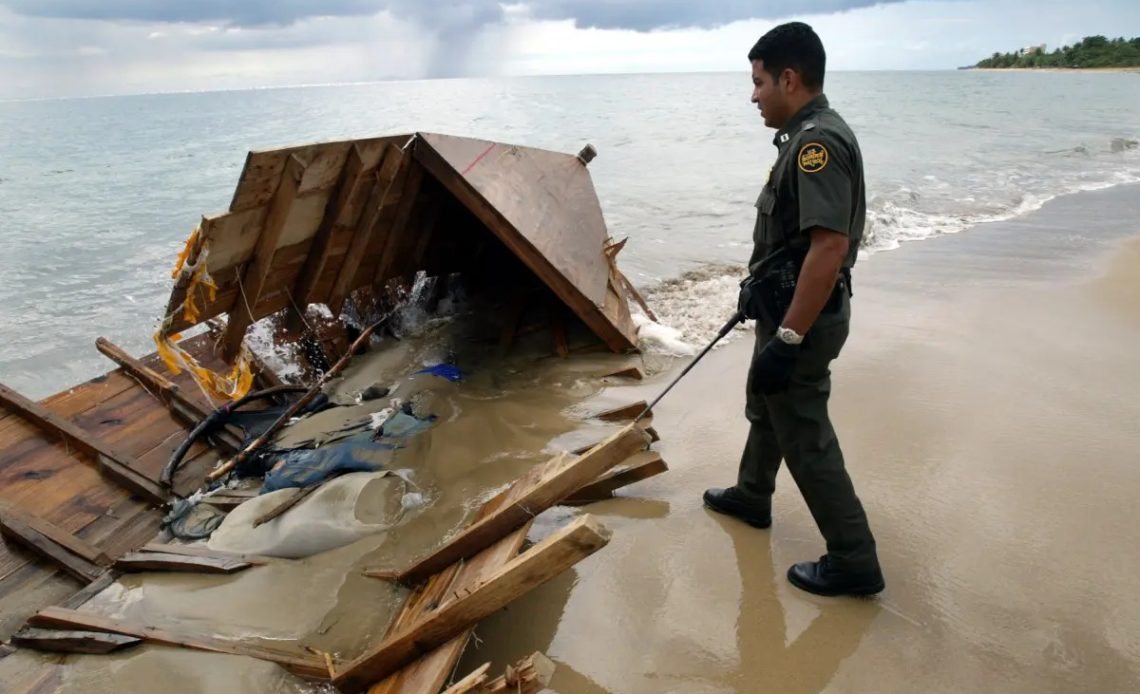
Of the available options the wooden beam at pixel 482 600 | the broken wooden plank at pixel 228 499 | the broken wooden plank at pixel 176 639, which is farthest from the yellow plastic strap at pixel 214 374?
the wooden beam at pixel 482 600

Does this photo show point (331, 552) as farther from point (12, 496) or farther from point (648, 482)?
point (12, 496)

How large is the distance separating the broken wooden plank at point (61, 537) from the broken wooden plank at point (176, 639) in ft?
3.05

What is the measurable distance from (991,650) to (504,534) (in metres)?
2.03

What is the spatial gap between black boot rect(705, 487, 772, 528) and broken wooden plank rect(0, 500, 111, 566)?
3408 mm

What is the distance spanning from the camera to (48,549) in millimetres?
3814

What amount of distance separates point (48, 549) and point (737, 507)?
12.4ft

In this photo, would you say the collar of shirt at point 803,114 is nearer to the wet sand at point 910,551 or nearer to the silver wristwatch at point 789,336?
the silver wristwatch at point 789,336

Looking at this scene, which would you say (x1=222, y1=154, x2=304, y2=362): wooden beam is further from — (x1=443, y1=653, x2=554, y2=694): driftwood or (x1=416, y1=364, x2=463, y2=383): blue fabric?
(x1=443, y1=653, x2=554, y2=694): driftwood

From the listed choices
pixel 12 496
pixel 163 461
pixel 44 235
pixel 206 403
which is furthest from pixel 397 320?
pixel 44 235

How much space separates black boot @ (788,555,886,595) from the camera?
119 inches

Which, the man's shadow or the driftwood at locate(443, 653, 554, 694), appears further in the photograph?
the man's shadow

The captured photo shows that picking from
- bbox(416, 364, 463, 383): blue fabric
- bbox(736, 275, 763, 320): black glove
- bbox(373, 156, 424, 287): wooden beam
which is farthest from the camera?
bbox(416, 364, 463, 383): blue fabric

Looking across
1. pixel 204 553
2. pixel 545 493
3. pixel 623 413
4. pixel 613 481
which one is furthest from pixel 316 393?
pixel 545 493

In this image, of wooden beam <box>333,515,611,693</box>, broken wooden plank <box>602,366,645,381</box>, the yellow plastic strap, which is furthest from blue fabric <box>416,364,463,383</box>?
wooden beam <box>333,515,611,693</box>
